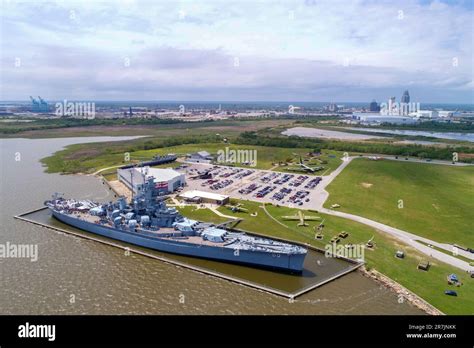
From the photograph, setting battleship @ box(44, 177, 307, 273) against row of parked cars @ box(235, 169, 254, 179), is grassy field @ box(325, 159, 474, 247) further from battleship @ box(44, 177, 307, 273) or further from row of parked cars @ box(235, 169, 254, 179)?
battleship @ box(44, 177, 307, 273)

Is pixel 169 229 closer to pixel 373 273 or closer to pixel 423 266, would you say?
pixel 373 273

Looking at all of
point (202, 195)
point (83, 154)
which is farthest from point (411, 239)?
point (83, 154)

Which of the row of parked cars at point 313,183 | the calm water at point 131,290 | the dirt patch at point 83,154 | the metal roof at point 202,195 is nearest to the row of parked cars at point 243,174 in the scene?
the row of parked cars at point 313,183

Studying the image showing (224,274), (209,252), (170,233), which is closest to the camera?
(224,274)

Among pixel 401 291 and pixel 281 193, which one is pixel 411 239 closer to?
pixel 401 291

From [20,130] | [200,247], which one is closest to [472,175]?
[200,247]

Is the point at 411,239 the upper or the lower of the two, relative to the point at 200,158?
lower
